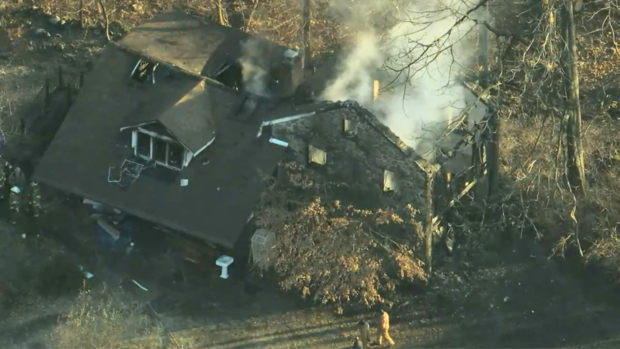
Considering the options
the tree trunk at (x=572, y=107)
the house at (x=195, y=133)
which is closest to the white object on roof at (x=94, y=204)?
the house at (x=195, y=133)

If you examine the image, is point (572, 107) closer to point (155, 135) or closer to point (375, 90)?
point (375, 90)

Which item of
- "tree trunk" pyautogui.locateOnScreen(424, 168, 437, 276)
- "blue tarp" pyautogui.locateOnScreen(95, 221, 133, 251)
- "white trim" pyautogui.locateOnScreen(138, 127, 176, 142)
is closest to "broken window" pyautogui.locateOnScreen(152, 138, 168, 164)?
"white trim" pyautogui.locateOnScreen(138, 127, 176, 142)

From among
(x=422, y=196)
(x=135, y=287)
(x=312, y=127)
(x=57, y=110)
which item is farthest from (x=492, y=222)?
(x=57, y=110)

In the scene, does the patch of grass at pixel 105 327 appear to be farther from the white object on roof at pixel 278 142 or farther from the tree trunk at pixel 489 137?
the tree trunk at pixel 489 137

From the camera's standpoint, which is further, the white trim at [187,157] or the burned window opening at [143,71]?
the burned window opening at [143,71]

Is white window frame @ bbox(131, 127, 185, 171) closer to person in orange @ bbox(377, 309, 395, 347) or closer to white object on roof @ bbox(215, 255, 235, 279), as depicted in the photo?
white object on roof @ bbox(215, 255, 235, 279)

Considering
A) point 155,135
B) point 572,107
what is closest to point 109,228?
point 155,135
